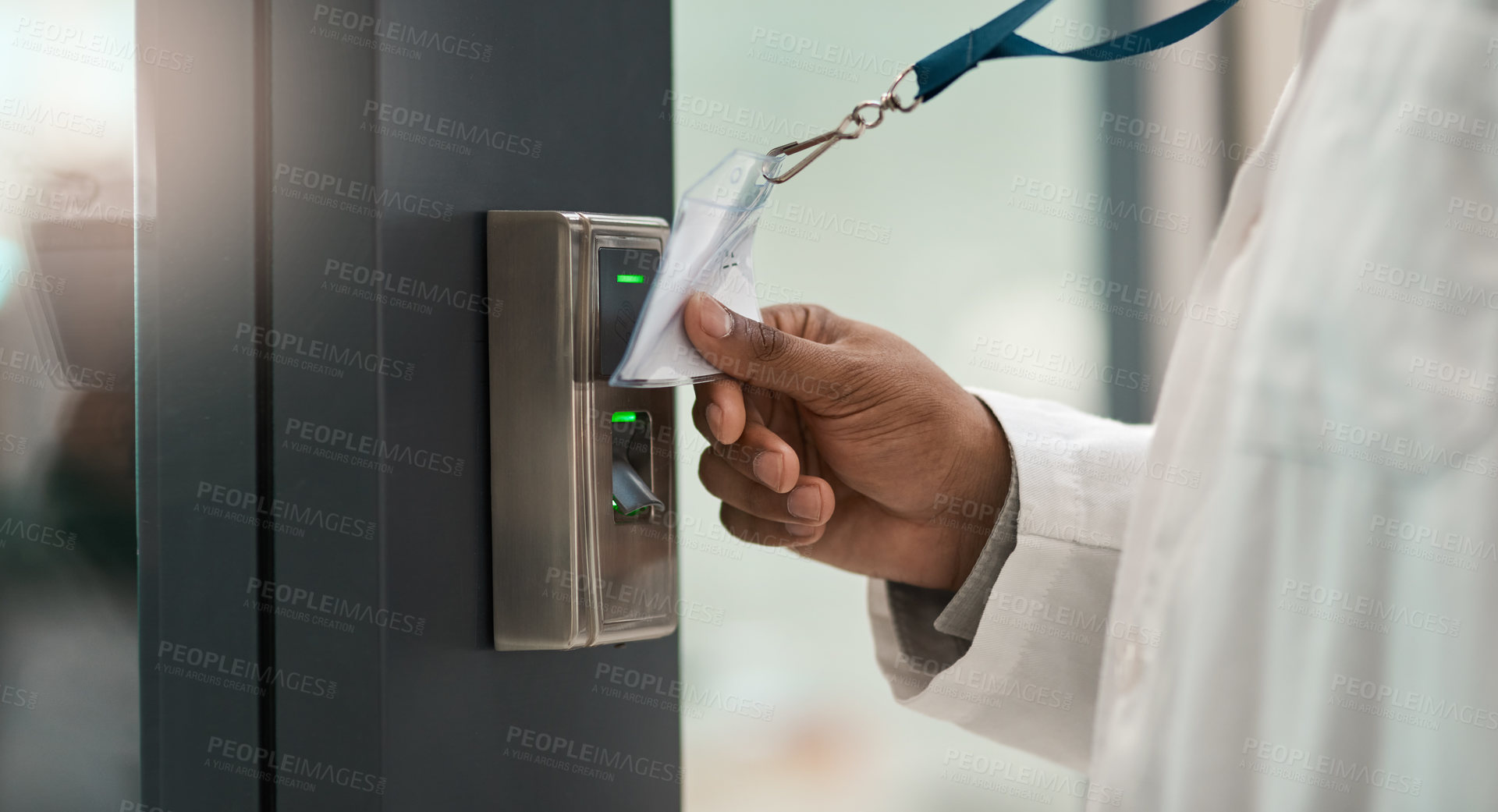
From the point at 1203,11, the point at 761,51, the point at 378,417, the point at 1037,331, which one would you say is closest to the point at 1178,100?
the point at 1037,331

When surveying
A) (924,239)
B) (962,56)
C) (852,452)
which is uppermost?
(962,56)

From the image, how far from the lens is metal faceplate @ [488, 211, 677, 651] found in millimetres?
456

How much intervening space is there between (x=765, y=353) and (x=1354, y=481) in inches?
10.0

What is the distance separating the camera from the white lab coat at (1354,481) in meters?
0.33

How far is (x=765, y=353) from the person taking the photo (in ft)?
1.63

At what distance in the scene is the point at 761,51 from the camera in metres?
1.17

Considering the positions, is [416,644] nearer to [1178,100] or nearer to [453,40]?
[453,40]

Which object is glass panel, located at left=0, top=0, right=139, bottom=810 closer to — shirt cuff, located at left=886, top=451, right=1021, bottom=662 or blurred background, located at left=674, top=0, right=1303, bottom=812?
shirt cuff, located at left=886, top=451, right=1021, bottom=662

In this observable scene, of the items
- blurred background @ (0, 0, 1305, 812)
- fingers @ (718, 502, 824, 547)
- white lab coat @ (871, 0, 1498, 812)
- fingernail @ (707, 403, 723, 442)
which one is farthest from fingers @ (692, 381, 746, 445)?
blurred background @ (0, 0, 1305, 812)

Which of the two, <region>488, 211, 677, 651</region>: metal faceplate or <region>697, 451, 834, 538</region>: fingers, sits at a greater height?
<region>488, 211, 677, 651</region>: metal faceplate

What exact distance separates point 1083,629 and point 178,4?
589 millimetres

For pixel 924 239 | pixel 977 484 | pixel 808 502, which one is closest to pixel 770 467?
pixel 808 502

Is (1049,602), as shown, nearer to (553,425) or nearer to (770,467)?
(770,467)

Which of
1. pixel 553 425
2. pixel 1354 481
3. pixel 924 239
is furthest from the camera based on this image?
pixel 924 239
